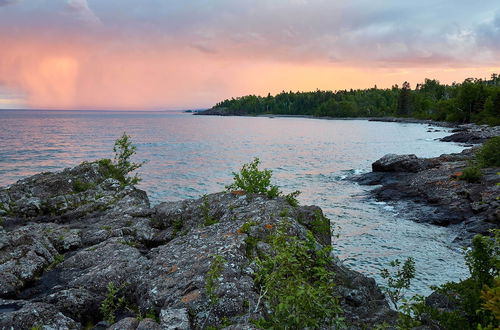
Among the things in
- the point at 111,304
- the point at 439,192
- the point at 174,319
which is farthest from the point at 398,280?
the point at 439,192

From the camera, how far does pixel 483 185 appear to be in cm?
2841

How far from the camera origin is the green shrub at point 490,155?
3538cm

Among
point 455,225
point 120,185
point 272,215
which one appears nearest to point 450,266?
point 455,225

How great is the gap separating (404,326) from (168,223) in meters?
11.0

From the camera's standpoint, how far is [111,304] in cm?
950

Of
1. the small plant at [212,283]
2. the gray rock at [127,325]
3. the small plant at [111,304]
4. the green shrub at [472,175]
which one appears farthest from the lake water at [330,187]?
the gray rock at [127,325]

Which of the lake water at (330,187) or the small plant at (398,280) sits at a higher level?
the small plant at (398,280)

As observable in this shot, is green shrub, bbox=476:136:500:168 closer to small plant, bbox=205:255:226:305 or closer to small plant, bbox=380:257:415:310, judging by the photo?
small plant, bbox=380:257:415:310

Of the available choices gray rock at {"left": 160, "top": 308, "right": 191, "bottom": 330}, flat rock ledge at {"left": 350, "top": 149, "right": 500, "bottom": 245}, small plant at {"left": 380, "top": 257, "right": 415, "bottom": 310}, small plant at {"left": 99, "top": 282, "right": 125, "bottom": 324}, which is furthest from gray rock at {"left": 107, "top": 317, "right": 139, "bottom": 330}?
flat rock ledge at {"left": 350, "top": 149, "right": 500, "bottom": 245}

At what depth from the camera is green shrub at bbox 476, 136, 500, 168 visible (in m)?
35.4

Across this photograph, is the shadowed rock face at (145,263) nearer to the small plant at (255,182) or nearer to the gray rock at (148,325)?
the gray rock at (148,325)

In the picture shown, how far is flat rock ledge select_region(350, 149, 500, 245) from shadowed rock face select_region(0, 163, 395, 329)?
14.0 meters

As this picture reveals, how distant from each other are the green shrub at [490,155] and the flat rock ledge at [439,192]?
5.77 ft

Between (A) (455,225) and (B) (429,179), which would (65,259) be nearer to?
(A) (455,225)
